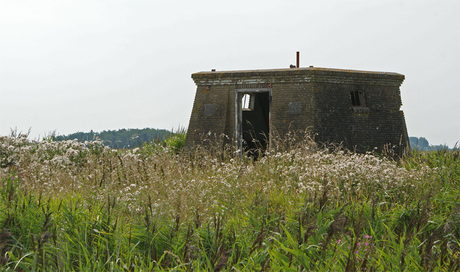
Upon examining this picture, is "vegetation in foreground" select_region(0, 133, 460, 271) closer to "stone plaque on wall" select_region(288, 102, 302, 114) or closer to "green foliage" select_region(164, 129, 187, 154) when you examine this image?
Answer: "stone plaque on wall" select_region(288, 102, 302, 114)

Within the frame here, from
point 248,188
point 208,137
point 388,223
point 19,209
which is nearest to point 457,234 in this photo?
point 388,223

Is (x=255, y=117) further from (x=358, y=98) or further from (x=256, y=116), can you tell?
(x=358, y=98)

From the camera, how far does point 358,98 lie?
13141 mm

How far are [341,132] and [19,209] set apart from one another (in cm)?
934

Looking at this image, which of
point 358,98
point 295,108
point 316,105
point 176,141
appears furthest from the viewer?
point 176,141

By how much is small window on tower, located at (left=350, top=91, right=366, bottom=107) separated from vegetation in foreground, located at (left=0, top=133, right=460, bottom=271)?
3.32 meters

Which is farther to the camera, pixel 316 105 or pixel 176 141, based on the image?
pixel 176 141

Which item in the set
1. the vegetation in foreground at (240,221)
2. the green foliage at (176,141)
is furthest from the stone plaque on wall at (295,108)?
the green foliage at (176,141)

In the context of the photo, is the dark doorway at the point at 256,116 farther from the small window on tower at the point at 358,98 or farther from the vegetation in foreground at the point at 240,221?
the vegetation in foreground at the point at 240,221

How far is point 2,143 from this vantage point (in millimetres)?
11438

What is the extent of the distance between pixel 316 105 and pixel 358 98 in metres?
1.74

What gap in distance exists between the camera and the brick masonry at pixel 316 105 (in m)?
12.1

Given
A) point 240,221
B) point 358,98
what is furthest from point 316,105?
point 240,221

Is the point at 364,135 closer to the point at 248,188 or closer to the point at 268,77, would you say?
the point at 268,77
